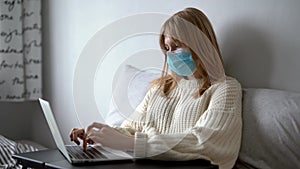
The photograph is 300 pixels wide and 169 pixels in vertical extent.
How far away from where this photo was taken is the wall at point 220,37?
1.58m

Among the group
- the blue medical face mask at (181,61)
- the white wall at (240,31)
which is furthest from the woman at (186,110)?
the white wall at (240,31)

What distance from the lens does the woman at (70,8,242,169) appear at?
1.37 m

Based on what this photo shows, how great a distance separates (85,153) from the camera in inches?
54.9

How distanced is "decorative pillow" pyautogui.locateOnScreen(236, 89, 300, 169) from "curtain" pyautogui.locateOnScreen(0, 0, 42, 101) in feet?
4.71

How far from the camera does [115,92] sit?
2025mm

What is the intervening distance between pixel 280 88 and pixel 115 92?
27.9 inches

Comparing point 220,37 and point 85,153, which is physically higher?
point 220,37

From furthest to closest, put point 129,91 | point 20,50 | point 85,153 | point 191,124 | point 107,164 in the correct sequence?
point 20,50 < point 129,91 < point 191,124 < point 85,153 < point 107,164

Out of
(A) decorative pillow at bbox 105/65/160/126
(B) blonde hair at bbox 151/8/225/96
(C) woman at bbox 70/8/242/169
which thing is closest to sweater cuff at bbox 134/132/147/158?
(C) woman at bbox 70/8/242/169

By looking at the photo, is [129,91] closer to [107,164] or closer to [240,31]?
[240,31]

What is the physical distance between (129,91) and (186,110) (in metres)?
0.37

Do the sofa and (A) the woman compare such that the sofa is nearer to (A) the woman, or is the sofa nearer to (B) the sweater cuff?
(A) the woman

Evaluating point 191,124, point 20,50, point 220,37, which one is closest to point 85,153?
point 191,124

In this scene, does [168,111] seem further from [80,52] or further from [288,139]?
[80,52]
